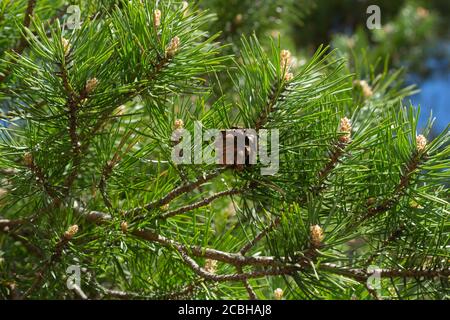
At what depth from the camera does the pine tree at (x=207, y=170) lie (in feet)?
1.98

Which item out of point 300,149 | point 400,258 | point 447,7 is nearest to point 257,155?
point 300,149

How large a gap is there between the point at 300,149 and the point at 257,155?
0.15 feet

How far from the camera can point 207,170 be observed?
2.05 feet

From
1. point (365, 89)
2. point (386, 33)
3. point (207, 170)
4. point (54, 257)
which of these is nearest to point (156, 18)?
point (207, 170)

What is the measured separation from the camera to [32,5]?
71 centimetres

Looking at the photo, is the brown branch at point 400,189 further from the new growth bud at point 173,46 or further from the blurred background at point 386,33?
the blurred background at point 386,33

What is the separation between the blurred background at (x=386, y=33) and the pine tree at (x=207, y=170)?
51 centimetres

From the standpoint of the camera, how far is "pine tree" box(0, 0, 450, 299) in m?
0.60

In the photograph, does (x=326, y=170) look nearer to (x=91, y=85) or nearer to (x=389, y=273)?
(x=389, y=273)

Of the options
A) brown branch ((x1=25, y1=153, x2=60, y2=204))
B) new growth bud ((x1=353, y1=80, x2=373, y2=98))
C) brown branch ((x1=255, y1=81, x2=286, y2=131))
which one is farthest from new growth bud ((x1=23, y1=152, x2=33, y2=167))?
new growth bud ((x1=353, y1=80, x2=373, y2=98))

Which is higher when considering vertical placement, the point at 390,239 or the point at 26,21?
the point at 26,21

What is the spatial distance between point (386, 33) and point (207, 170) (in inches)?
64.5

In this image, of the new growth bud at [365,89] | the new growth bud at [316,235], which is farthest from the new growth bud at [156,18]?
the new growth bud at [365,89]

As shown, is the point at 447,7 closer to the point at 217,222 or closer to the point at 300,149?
the point at 217,222
